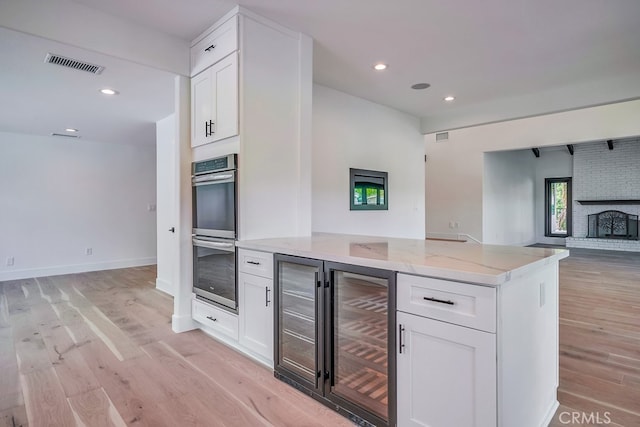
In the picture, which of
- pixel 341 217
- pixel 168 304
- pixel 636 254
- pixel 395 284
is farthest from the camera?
pixel 636 254

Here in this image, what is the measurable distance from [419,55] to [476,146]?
5.73 m

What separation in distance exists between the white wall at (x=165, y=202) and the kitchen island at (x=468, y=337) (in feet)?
12.0

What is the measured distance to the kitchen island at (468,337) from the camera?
1.33m

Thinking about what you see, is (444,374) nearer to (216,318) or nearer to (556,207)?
(216,318)

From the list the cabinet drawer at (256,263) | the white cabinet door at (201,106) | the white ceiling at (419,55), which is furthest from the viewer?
the white cabinet door at (201,106)

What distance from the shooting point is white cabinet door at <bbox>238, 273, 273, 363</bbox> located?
2.38 meters

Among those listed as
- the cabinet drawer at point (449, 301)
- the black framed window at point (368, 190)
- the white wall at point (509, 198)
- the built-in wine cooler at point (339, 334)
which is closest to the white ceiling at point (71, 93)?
the built-in wine cooler at point (339, 334)

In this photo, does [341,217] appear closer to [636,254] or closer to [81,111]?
[81,111]

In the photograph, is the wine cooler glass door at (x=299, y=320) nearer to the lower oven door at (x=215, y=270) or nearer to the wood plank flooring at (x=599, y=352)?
the lower oven door at (x=215, y=270)

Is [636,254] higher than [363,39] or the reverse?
the reverse

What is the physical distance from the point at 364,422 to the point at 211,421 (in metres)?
0.83

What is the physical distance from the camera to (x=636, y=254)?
841 centimetres

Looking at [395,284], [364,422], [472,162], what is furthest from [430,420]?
[472,162]

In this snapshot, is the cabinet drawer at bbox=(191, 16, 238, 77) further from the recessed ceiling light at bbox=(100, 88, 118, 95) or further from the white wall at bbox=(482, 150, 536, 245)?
the white wall at bbox=(482, 150, 536, 245)
